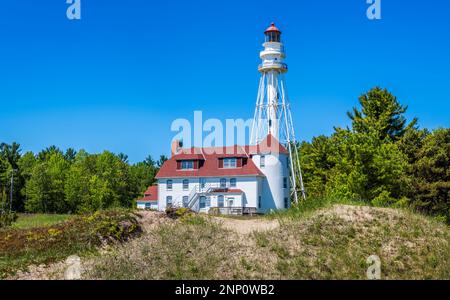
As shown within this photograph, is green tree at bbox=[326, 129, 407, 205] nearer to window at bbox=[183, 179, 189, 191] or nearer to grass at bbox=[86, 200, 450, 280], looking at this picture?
grass at bbox=[86, 200, 450, 280]

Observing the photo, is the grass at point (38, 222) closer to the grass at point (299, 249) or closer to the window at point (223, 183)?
the grass at point (299, 249)

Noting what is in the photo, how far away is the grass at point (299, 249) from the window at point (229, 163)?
103 ft

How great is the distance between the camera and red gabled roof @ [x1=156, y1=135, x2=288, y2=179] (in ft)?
180

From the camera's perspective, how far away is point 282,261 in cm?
1948

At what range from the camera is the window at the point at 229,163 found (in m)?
55.4

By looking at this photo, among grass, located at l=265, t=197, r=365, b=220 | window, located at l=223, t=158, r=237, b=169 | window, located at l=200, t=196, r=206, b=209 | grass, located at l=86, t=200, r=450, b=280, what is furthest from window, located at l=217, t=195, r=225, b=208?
grass, located at l=86, t=200, r=450, b=280

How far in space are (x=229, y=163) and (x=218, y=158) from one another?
1.26m

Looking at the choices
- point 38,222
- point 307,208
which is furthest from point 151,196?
point 307,208

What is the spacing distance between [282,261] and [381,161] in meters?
21.2

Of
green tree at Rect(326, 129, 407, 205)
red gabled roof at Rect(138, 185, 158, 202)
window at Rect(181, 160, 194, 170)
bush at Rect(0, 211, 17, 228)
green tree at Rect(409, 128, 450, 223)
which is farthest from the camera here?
red gabled roof at Rect(138, 185, 158, 202)

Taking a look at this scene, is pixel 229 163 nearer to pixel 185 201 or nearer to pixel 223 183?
pixel 223 183

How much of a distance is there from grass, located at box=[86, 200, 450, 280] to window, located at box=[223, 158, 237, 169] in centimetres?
3149

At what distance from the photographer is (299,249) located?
2036cm

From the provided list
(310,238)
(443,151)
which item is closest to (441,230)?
(310,238)
